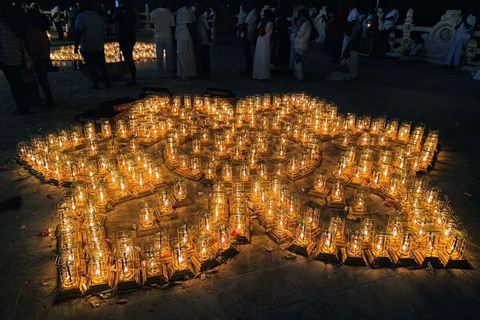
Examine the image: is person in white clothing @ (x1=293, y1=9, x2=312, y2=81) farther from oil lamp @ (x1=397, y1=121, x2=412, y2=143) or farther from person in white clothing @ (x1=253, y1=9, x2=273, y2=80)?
oil lamp @ (x1=397, y1=121, x2=412, y2=143)

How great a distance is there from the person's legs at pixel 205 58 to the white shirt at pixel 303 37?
2.67 m

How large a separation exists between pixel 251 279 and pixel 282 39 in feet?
30.8

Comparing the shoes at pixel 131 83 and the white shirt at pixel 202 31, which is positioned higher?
the white shirt at pixel 202 31

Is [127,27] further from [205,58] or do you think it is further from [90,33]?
[205,58]

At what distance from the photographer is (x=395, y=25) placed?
52.3 feet

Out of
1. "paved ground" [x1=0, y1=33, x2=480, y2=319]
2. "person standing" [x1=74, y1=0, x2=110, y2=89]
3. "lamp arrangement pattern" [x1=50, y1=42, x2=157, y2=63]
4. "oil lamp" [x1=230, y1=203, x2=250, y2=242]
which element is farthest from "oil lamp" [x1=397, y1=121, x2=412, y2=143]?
"lamp arrangement pattern" [x1=50, y1=42, x2=157, y2=63]

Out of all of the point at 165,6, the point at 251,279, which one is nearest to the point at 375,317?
the point at 251,279

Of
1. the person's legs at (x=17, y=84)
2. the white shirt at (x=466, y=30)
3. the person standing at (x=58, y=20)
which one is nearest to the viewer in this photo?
the person's legs at (x=17, y=84)

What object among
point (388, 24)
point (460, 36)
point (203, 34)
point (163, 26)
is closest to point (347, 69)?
point (203, 34)

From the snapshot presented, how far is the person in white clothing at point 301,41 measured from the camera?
9578mm

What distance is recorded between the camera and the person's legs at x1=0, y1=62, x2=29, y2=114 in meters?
6.11

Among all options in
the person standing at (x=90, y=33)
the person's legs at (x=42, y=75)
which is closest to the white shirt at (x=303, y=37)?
the person standing at (x=90, y=33)

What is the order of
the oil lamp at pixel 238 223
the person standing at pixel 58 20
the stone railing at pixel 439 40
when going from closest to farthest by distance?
the oil lamp at pixel 238 223, the stone railing at pixel 439 40, the person standing at pixel 58 20

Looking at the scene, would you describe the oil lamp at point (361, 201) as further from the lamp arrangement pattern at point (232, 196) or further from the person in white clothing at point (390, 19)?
the person in white clothing at point (390, 19)
